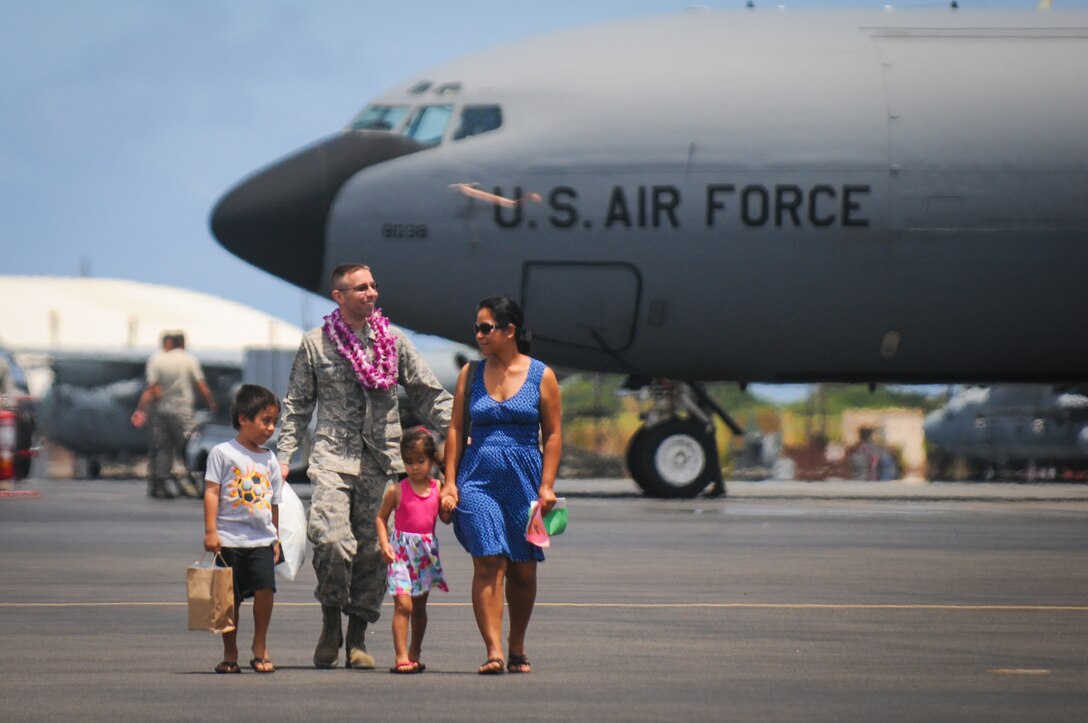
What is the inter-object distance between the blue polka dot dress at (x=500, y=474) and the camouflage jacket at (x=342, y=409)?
40 cm

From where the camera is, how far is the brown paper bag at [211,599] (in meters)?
8.16

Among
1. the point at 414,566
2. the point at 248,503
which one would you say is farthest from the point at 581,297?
the point at 248,503

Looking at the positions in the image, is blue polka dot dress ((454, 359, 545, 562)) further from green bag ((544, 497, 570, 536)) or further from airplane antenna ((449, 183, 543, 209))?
airplane antenna ((449, 183, 543, 209))

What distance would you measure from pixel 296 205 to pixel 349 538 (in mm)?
13009

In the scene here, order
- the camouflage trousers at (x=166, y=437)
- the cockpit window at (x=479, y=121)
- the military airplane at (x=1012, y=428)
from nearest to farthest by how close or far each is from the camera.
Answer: the cockpit window at (x=479, y=121), the camouflage trousers at (x=166, y=437), the military airplane at (x=1012, y=428)

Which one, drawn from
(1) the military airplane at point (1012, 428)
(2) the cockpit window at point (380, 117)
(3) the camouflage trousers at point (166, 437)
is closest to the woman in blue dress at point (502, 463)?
(2) the cockpit window at point (380, 117)

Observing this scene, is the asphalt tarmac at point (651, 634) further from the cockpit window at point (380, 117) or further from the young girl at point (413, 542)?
the cockpit window at point (380, 117)

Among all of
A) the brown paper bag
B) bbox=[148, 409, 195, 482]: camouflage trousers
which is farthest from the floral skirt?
bbox=[148, 409, 195, 482]: camouflage trousers

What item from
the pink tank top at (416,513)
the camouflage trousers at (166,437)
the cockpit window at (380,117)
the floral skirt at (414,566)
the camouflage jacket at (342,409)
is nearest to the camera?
the floral skirt at (414,566)

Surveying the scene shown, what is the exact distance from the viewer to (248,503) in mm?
8484

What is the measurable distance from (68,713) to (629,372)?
640 inches

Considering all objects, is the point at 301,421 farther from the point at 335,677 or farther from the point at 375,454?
the point at 335,677

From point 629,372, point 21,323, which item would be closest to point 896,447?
point 629,372

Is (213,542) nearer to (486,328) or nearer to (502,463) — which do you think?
(502,463)
